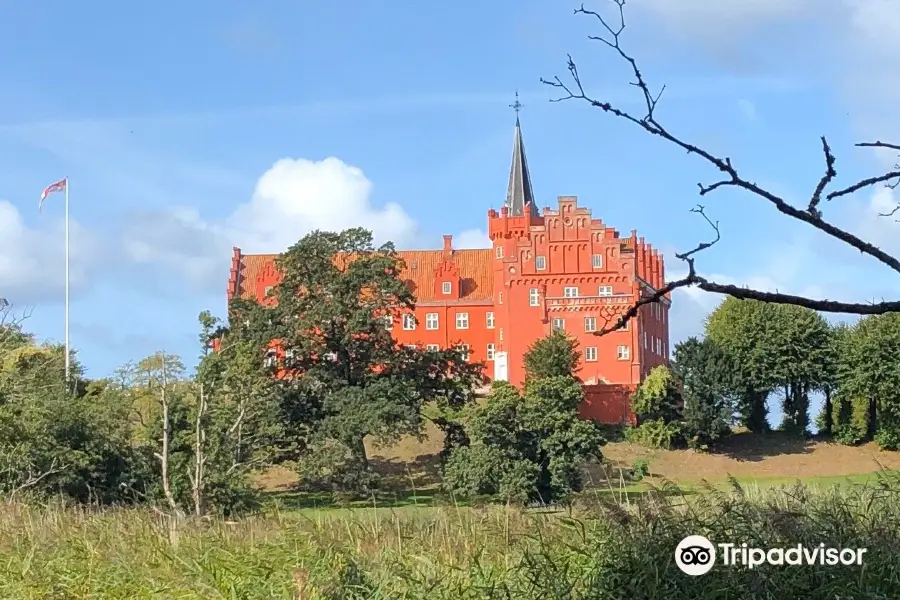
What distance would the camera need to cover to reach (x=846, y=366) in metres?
64.3

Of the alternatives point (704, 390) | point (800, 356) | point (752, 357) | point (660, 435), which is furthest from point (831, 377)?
point (660, 435)

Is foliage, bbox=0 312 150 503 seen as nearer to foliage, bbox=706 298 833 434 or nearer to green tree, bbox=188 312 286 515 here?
green tree, bbox=188 312 286 515

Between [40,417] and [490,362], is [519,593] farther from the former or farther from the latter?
[490,362]

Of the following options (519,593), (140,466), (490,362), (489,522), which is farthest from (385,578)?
(490,362)

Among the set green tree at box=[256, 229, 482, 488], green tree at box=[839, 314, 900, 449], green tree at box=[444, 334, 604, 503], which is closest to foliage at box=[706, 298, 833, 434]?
green tree at box=[839, 314, 900, 449]

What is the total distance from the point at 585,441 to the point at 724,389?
1873cm

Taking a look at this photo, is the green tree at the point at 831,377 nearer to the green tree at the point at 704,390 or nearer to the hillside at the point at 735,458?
the hillside at the point at 735,458

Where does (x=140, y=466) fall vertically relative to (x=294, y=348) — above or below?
below

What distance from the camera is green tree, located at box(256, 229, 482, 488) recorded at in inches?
2021

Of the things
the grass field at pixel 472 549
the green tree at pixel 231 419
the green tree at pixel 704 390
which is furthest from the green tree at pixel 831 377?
the grass field at pixel 472 549

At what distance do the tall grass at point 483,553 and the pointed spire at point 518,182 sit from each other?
76.1 metres

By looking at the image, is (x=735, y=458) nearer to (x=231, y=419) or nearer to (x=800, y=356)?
(x=800, y=356)

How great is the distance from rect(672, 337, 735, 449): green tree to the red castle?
337 centimetres

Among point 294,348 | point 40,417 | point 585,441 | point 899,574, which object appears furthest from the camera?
point 294,348
